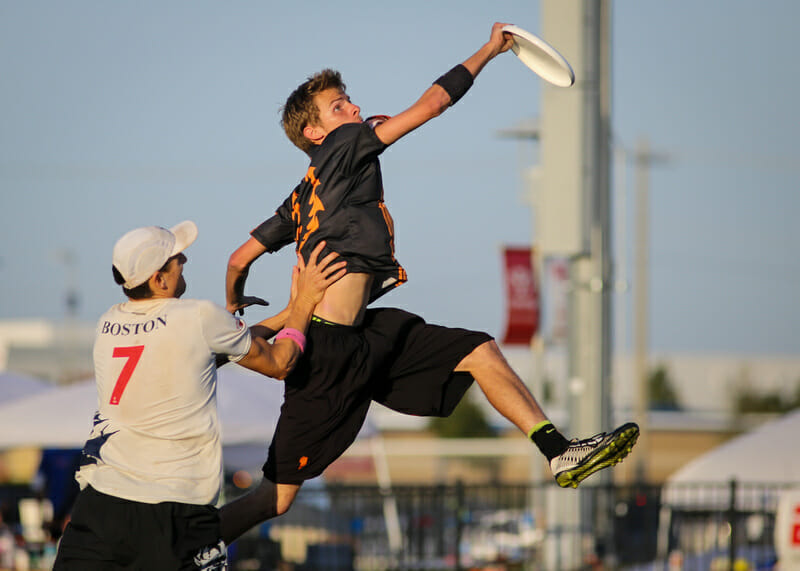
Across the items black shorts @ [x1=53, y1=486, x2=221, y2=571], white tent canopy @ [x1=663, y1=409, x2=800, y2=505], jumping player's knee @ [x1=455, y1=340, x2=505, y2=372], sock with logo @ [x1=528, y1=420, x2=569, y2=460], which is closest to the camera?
black shorts @ [x1=53, y1=486, x2=221, y2=571]

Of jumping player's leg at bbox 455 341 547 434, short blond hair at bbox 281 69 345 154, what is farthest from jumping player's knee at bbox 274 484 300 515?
short blond hair at bbox 281 69 345 154

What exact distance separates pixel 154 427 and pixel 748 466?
10.0 metres

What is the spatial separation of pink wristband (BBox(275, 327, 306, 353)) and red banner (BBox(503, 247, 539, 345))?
1225 cm

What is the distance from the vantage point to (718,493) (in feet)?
41.4

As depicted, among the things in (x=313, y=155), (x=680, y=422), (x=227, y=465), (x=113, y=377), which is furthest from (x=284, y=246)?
(x=680, y=422)

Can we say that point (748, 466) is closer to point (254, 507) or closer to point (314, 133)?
point (254, 507)

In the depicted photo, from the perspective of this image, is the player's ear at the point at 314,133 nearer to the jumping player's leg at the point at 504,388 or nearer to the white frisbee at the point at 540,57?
the white frisbee at the point at 540,57

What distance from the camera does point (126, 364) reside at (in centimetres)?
426

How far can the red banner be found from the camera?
16844 mm

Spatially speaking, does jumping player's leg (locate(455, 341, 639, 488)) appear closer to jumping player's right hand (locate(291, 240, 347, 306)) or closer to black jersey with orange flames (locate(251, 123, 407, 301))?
black jersey with orange flames (locate(251, 123, 407, 301))

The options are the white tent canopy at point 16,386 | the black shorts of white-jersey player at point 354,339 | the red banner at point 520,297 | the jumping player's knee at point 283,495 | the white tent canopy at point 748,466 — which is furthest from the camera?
the red banner at point 520,297

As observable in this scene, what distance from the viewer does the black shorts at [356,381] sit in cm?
490

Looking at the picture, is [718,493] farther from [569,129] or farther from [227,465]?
[227,465]

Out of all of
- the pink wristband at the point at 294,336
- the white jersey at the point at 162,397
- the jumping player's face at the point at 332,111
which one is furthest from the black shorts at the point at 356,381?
the jumping player's face at the point at 332,111
